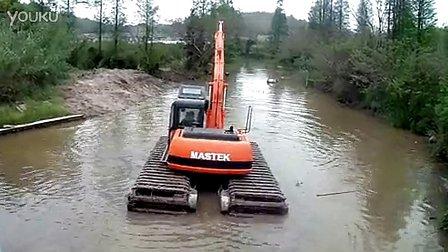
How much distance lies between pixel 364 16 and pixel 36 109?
30.2 meters

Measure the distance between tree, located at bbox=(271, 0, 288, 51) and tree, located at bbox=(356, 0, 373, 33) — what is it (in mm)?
27274

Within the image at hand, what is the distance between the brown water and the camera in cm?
961

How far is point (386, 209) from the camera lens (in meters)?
11.8

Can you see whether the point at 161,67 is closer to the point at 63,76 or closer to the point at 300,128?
the point at 63,76

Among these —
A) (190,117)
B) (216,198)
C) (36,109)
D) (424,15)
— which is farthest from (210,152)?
(424,15)

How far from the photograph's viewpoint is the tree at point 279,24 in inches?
2968

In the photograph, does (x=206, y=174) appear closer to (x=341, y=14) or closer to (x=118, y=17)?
(x=118, y=17)

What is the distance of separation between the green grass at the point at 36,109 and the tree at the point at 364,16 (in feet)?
77.4

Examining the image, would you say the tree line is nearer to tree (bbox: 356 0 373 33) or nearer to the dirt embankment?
tree (bbox: 356 0 373 33)

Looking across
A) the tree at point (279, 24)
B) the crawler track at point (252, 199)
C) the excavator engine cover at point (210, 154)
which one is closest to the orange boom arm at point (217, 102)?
the excavator engine cover at point (210, 154)

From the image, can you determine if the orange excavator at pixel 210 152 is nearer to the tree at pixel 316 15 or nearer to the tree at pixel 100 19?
the tree at pixel 100 19

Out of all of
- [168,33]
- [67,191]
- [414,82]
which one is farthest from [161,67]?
[67,191]

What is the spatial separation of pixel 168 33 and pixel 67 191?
136 feet

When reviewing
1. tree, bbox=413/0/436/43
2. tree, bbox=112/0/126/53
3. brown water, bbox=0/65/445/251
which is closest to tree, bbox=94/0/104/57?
tree, bbox=112/0/126/53
